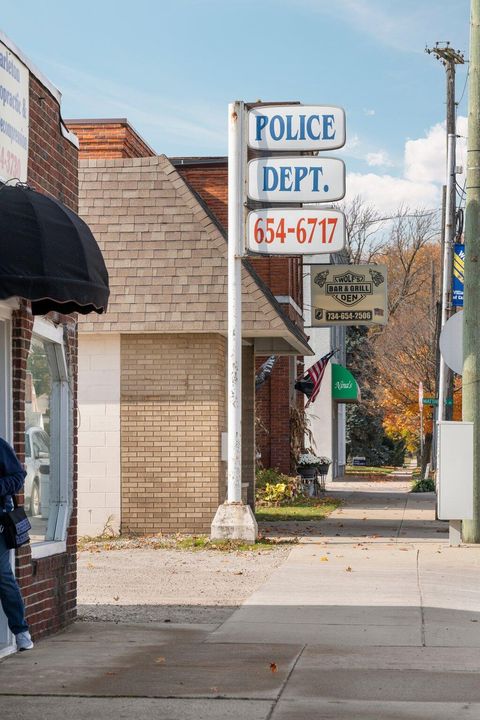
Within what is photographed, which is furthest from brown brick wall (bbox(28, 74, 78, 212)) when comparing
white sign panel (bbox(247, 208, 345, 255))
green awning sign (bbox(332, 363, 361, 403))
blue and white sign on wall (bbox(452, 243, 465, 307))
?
green awning sign (bbox(332, 363, 361, 403))

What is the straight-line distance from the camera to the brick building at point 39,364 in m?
9.37

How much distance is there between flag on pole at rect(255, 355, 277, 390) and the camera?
27.7 metres

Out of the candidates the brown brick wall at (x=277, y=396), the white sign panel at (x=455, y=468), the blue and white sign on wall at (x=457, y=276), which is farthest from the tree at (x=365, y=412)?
the white sign panel at (x=455, y=468)

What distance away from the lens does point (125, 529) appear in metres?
19.2

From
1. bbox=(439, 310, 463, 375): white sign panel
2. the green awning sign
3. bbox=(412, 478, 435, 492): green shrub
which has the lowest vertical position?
bbox=(412, 478, 435, 492): green shrub

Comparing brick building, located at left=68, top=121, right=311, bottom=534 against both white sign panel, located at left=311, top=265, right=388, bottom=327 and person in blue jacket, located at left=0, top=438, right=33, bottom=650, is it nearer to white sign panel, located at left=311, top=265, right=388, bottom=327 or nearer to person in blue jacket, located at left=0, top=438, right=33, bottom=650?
white sign panel, located at left=311, top=265, right=388, bottom=327

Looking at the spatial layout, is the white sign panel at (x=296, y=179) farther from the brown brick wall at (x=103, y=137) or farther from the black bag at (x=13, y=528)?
the black bag at (x=13, y=528)

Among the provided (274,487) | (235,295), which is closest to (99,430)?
Result: (235,295)

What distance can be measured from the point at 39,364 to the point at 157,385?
8.70m

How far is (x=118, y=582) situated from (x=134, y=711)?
689 cm

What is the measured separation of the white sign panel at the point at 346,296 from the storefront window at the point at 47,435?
13998mm

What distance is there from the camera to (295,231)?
17781 millimetres

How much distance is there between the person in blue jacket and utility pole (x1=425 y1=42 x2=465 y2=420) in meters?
17.4

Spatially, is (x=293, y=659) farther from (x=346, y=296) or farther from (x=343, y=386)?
(x=343, y=386)
